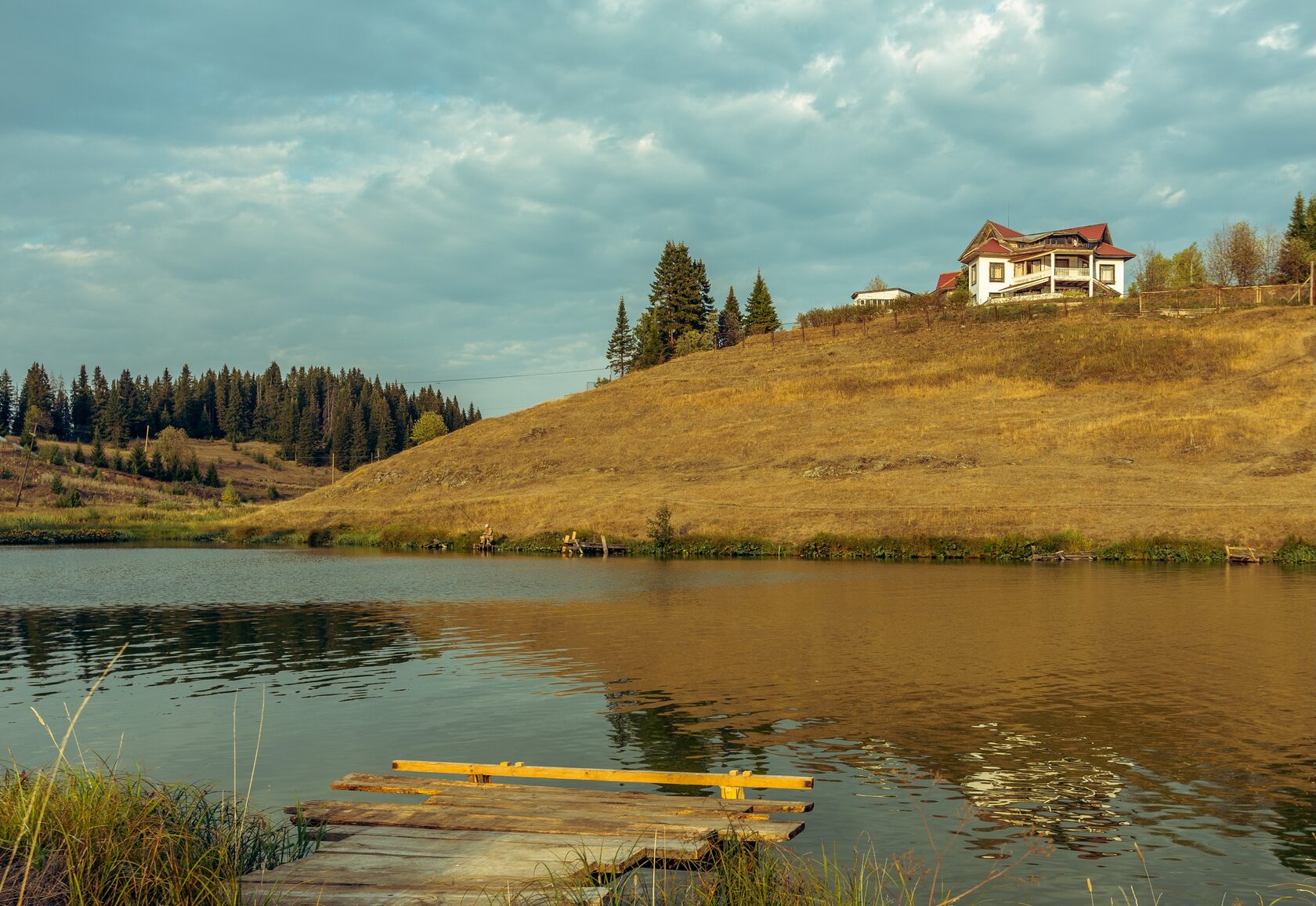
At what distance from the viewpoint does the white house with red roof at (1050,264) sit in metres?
134

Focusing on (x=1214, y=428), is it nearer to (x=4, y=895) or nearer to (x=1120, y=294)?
(x=1120, y=294)

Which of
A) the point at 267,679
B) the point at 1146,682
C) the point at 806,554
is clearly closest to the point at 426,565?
the point at 806,554

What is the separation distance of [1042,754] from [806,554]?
4867cm

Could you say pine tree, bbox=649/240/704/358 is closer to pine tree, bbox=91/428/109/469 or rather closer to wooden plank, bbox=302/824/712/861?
pine tree, bbox=91/428/109/469

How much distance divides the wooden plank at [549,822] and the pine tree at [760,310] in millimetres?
142950

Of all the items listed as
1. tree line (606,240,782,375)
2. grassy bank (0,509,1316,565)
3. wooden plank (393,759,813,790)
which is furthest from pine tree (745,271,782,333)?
wooden plank (393,759,813,790)

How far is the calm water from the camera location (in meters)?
13.9

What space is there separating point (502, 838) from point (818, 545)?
57.4m

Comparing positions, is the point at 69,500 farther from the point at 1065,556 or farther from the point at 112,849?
the point at 112,849

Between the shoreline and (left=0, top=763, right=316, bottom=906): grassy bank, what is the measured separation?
55847 millimetres

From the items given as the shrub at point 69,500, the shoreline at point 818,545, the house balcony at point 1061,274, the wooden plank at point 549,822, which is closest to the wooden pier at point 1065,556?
the shoreline at point 818,545

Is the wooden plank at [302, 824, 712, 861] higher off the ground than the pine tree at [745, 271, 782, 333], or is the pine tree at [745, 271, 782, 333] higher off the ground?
the pine tree at [745, 271, 782, 333]

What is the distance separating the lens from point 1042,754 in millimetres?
17453

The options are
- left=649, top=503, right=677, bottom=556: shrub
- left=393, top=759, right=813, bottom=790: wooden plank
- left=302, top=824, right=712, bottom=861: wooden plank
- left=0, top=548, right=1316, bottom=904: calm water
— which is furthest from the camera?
left=649, top=503, right=677, bottom=556: shrub
